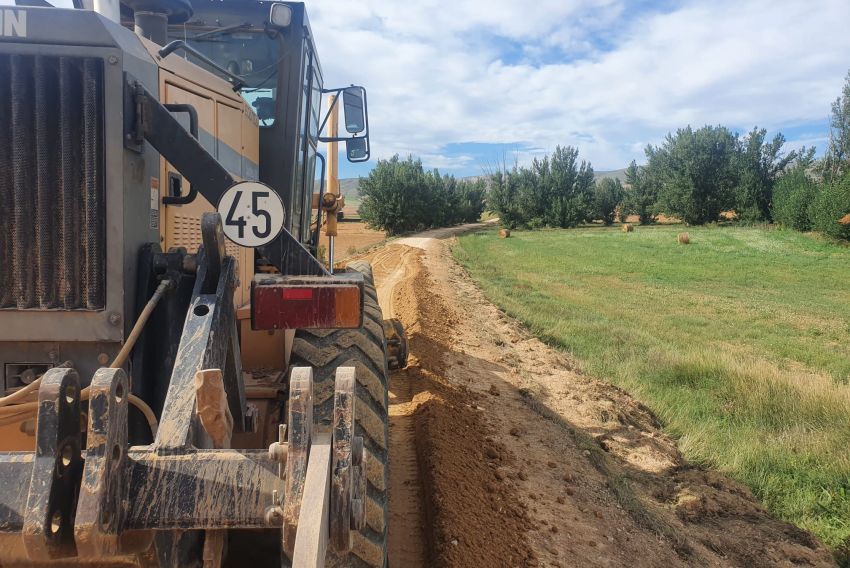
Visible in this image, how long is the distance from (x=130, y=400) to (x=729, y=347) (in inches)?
403

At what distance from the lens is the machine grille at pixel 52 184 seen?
7.80 feet

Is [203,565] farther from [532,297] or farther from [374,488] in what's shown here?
[532,297]

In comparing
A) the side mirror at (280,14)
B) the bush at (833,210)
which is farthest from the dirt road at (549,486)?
the bush at (833,210)

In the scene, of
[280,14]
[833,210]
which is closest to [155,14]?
[280,14]

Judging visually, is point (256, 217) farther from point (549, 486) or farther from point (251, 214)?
point (549, 486)

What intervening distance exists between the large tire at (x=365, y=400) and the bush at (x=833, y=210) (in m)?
34.6

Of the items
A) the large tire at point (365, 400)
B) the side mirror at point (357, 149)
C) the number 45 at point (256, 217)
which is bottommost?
the large tire at point (365, 400)

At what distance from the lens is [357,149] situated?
5.99m

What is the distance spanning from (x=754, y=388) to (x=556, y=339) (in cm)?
347

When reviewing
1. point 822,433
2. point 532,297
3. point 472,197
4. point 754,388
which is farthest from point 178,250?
point 472,197

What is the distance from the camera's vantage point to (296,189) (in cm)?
482

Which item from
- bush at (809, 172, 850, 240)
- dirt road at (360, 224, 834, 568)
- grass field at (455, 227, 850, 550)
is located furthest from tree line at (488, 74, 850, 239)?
dirt road at (360, 224, 834, 568)

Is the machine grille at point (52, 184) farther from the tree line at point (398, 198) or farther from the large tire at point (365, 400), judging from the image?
the tree line at point (398, 198)

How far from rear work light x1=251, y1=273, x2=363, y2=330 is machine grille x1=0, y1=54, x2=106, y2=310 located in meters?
0.58
